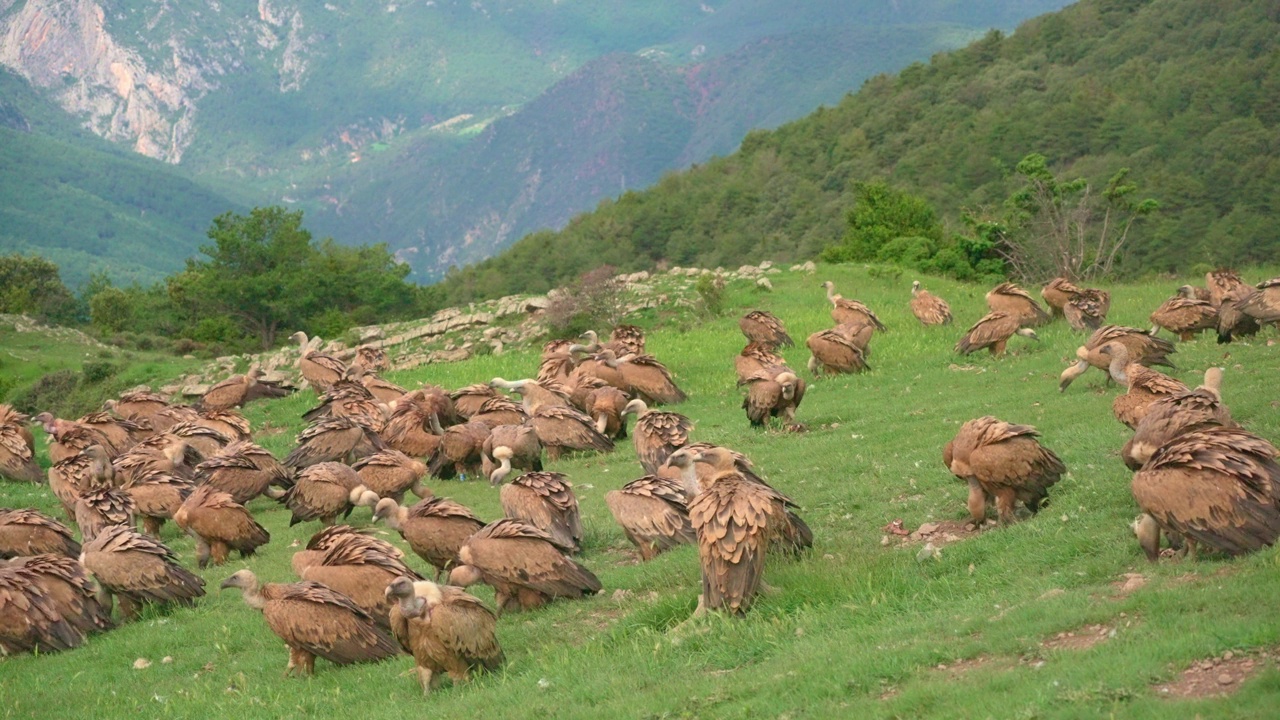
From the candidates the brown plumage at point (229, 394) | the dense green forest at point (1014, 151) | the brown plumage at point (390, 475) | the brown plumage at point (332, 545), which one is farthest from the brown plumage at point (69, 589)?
the dense green forest at point (1014, 151)

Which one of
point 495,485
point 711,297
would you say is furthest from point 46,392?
point 495,485

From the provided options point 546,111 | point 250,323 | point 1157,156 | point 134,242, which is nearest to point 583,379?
point 250,323

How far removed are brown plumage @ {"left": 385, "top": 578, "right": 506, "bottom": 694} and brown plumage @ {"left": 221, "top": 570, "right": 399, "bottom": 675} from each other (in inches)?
34.2

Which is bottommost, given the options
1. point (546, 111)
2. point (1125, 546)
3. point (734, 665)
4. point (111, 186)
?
point (734, 665)

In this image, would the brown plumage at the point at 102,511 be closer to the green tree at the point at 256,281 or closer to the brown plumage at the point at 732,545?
the brown plumage at the point at 732,545

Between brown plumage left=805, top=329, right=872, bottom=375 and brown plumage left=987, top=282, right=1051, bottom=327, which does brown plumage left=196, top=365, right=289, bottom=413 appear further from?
brown plumage left=987, top=282, right=1051, bottom=327

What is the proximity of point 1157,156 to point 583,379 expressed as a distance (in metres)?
48.0

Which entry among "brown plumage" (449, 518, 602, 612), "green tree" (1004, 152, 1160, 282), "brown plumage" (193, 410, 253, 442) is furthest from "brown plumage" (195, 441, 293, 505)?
"green tree" (1004, 152, 1160, 282)

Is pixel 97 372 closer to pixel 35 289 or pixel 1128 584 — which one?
pixel 1128 584

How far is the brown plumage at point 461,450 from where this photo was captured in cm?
1711

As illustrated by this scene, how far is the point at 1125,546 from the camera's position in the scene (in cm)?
889

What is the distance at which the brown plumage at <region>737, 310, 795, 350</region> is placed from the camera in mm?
24672

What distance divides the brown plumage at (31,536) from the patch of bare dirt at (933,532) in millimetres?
8812

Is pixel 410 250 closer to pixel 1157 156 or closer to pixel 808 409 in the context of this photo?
pixel 1157 156
